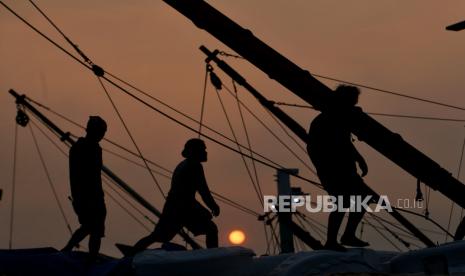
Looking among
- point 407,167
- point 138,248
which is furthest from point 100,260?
point 407,167

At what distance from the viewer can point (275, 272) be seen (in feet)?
Result: 26.4

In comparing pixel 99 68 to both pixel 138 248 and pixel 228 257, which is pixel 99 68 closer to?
pixel 138 248

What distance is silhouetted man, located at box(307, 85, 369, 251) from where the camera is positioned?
10.3 metres

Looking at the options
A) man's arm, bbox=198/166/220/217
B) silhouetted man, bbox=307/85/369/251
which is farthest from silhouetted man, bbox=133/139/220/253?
silhouetted man, bbox=307/85/369/251

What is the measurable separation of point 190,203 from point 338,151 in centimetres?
188

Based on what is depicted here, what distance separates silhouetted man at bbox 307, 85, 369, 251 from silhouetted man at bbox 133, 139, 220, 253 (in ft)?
4.54

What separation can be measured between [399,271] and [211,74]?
35.3 ft

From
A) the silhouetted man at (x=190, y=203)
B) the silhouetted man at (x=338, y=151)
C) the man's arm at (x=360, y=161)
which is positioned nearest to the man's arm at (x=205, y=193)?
the silhouetted man at (x=190, y=203)

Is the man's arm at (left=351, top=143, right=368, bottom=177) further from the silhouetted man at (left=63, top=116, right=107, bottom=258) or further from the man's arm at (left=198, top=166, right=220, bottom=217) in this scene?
the silhouetted man at (left=63, top=116, right=107, bottom=258)

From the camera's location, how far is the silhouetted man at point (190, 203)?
11.0 metres

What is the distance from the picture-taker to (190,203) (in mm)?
11141

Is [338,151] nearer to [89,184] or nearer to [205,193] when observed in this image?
[205,193]

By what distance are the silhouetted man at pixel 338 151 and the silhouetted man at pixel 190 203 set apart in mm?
1385

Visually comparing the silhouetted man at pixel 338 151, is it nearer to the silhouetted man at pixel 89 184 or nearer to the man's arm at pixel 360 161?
the man's arm at pixel 360 161
